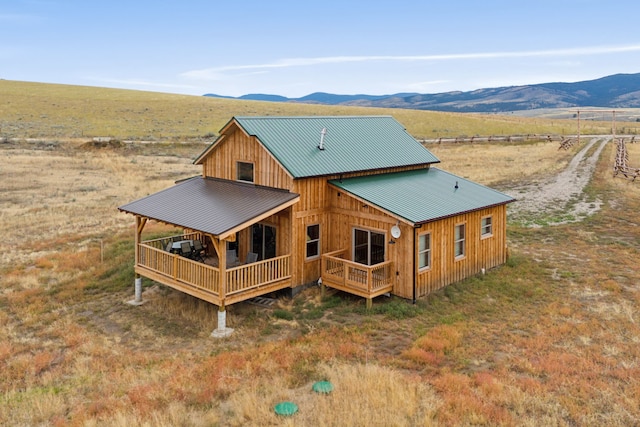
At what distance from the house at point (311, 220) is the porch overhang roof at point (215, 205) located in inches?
1.6

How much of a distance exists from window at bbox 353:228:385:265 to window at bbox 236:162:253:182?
A: 4060 millimetres

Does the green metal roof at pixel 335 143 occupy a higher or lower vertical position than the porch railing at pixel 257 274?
higher

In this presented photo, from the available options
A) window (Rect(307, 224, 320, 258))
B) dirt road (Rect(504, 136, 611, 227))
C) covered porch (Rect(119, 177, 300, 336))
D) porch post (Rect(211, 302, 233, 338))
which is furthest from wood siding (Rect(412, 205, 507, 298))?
dirt road (Rect(504, 136, 611, 227))

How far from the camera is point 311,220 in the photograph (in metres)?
17.9

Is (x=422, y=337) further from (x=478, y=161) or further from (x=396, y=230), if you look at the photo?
(x=478, y=161)

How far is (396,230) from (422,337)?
359 centimetres

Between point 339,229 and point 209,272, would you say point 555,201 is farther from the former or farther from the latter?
point 209,272

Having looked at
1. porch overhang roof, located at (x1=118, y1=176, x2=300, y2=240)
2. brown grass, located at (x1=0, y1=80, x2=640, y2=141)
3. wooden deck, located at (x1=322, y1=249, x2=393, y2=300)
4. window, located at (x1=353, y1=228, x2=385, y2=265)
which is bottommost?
wooden deck, located at (x1=322, y1=249, x2=393, y2=300)

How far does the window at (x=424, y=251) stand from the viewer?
56.0ft

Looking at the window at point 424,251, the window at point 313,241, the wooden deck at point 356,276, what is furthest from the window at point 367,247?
the window at point 424,251

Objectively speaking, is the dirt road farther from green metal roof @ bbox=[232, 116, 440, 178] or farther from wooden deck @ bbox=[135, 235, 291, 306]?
wooden deck @ bbox=[135, 235, 291, 306]

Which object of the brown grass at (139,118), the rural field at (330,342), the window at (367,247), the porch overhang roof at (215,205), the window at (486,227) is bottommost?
the rural field at (330,342)

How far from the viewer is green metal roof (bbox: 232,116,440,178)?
58.8ft

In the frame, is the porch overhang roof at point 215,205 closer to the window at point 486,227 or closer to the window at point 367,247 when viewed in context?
the window at point 367,247
